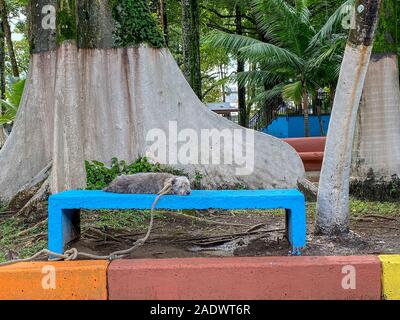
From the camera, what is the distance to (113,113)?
8000mm

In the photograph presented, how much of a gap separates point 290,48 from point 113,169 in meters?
13.2

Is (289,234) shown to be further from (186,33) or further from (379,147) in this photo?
(186,33)

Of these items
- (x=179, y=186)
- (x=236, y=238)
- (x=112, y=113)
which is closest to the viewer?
(x=179, y=186)

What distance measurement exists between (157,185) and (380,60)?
4445 millimetres

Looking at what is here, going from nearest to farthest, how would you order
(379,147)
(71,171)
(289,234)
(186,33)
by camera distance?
(289,234)
(71,171)
(379,147)
(186,33)

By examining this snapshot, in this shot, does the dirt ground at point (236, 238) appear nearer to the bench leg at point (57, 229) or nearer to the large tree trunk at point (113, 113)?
the bench leg at point (57, 229)

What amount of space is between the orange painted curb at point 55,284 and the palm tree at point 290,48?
13.8m

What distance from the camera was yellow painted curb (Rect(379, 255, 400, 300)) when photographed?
449 cm

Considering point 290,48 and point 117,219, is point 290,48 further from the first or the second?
point 117,219

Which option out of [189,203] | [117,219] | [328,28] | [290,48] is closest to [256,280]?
[189,203]

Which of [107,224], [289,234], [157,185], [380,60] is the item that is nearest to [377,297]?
[289,234]

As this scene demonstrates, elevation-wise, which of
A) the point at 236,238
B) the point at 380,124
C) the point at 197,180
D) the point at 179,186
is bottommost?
the point at 236,238

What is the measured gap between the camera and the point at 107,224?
21.7 ft

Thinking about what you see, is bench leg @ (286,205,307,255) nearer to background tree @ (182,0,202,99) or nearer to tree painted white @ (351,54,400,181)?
tree painted white @ (351,54,400,181)
